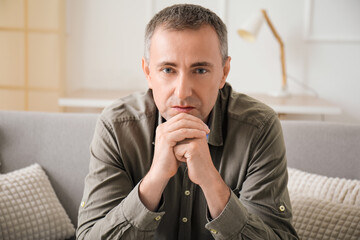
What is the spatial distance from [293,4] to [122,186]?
7.97 feet

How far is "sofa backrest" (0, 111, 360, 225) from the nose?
780 mm

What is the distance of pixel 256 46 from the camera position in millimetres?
3416

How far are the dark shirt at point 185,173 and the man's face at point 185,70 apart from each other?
7.9 inches

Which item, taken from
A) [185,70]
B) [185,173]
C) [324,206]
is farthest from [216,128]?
[324,206]

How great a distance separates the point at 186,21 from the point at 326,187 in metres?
0.93

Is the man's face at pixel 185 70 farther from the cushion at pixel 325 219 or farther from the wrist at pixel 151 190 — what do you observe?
the cushion at pixel 325 219

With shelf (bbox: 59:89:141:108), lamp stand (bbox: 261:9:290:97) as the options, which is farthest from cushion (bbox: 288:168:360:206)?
shelf (bbox: 59:89:141:108)

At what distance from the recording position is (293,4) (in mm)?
3336

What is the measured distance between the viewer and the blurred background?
132 inches

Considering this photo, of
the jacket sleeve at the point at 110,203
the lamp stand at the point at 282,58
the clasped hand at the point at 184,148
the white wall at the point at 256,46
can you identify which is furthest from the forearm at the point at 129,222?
the white wall at the point at 256,46

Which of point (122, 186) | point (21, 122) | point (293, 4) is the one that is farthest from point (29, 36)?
point (122, 186)

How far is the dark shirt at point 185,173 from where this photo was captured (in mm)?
1399

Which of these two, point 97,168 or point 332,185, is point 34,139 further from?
point 332,185

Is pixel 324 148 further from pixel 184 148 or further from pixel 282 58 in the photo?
pixel 282 58
